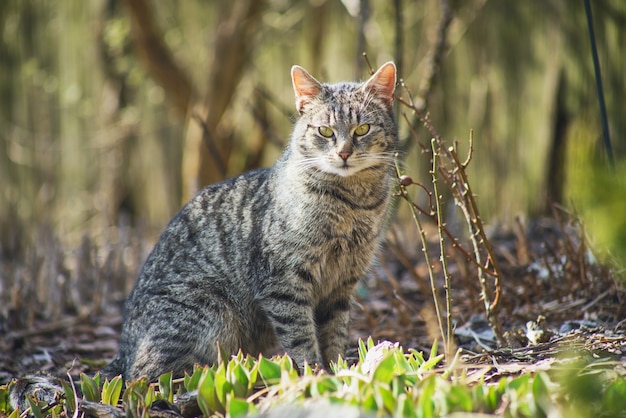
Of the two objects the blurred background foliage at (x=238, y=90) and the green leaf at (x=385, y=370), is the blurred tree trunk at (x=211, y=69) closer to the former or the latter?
the blurred background foliage at (x=238, y=90)

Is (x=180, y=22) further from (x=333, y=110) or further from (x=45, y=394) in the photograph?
(x=45, y=394)

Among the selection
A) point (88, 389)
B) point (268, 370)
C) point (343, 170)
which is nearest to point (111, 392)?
point (88, 389)

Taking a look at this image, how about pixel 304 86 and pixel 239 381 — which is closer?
pixel 239 381

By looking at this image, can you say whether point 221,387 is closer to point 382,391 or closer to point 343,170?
point 382,391

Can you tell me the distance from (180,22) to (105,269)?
4774 millimetres

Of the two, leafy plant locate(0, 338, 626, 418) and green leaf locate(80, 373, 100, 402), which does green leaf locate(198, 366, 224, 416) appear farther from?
green leaf locate(80, 373, 100, 402)

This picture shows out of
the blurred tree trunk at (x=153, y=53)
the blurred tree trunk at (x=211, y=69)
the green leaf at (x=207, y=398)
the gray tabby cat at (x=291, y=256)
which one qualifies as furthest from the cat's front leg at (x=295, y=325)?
the blurred tree trunk at (x=153, y=53)

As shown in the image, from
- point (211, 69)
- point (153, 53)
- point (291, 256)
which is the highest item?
point (153, 53)

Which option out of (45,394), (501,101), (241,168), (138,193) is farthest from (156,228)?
(45,394)

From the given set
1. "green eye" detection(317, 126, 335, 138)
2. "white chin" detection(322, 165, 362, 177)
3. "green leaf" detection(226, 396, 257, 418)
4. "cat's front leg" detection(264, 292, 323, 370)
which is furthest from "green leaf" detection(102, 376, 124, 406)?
"green eye" detection(317, 126, 335, 138)

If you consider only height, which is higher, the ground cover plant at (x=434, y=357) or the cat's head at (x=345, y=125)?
the cat's head at (x=345, y=125)

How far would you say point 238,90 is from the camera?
8.60m

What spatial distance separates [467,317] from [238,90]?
5.19 m

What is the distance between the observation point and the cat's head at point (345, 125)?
3.55 meters
